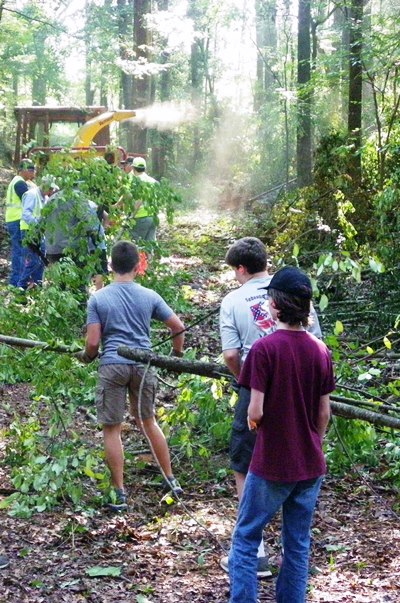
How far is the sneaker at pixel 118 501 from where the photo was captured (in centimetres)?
549

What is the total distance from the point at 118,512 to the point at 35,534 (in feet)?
1.98

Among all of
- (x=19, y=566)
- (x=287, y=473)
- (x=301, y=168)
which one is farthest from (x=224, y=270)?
(x=287, y=473)

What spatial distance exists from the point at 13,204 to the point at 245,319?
8256 millimetres

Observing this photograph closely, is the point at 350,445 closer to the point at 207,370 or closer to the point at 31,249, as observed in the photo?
the point at 207,370

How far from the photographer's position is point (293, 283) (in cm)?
363

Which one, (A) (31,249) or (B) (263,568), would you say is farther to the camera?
(A) (31,249)

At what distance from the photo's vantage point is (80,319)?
8.27m

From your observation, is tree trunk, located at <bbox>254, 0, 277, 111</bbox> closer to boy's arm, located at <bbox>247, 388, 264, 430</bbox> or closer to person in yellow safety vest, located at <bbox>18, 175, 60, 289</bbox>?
person in yellow safety vest, located at <bbox>18, 175, 60, 289</bbox>

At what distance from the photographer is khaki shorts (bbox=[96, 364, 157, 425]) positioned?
5568mm

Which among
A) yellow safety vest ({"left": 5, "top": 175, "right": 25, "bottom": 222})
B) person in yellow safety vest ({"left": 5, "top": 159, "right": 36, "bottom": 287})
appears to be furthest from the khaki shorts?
yellow safety vest ({"left": 5, "top": 175, "right": 25, "bottom": 222})

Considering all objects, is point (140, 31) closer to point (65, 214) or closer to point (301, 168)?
point (301, 168)

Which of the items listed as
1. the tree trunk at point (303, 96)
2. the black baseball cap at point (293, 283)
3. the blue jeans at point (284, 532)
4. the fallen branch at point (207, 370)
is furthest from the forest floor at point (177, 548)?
the tree trunk at point (303, 96)

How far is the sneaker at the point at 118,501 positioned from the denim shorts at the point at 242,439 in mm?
1287

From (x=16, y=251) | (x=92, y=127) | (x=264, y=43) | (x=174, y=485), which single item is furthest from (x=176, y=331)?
(x=264, y=43)
